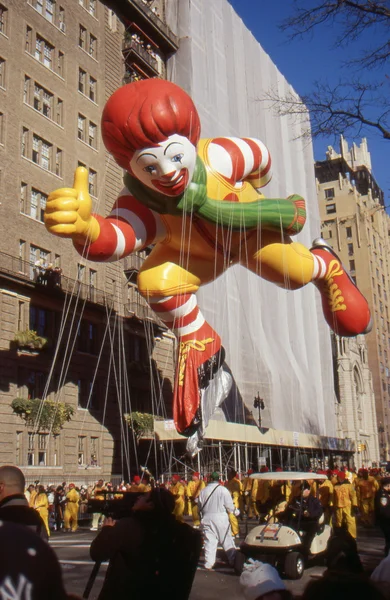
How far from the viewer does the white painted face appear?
32.4ft

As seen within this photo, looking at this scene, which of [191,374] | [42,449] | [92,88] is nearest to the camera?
[191,374]

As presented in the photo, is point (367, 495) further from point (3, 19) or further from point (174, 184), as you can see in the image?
point (3, 19)

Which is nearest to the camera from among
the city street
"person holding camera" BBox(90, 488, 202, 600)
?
"person holding camera" BBox(90, 488, 202, 600)

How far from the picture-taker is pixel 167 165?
9891mm

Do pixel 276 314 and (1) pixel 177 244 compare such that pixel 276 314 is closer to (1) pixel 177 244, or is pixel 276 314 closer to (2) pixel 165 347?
(2) pixel 165 347

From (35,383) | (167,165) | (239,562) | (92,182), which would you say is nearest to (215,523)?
(239,562)

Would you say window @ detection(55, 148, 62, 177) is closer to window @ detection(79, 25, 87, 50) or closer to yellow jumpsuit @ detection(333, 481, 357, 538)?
window @ detection(79, 25, 87, 50)

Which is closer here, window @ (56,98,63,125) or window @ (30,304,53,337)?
window @ (30,304,53,337)

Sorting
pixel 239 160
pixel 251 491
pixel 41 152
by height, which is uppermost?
pixel 41 152

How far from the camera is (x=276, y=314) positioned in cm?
2869

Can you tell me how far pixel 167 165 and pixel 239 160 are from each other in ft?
6.94

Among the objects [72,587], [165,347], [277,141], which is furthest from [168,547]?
[277,141]

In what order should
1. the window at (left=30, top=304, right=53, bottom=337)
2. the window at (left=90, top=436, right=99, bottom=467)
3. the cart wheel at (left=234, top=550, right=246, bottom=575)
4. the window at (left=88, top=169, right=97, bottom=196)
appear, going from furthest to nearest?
the window at (left=88, top=169, right=97, bottom=196) → the window at (left=90, top=436, right=99, bottom=467) → the window at (left=30, top=304, right=53, bottom=337) → the cart wheel at (left=234, top=550, right=246, bottom=575)

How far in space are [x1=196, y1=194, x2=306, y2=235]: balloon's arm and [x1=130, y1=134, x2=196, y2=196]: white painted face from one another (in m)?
0.68
